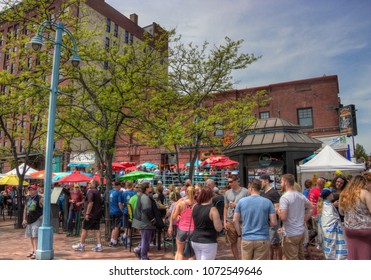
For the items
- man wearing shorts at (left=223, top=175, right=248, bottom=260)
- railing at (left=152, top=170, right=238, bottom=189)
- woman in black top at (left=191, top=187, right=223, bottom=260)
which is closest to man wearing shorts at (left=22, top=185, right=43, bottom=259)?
man wearing shorts at (left=223, top=175, right=248, bottom=260)

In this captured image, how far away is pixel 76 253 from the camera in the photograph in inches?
318

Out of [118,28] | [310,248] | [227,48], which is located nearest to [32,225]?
[310,248]

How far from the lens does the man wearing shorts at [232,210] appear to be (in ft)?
21.5

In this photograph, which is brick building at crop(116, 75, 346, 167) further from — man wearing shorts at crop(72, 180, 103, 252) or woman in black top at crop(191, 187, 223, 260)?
woman in black top at crop(191, 187, 223, 260)

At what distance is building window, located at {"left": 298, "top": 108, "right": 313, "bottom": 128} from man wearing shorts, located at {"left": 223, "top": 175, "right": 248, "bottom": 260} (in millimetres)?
23324

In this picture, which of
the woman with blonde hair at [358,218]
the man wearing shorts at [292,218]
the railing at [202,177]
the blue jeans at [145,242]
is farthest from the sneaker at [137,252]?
the railing at [202,177]

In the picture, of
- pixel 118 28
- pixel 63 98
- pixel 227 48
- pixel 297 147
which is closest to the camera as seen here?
pixel 297 147

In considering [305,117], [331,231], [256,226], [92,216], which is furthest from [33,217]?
[305,117]

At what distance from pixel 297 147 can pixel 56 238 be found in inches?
348

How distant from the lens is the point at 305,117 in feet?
91.8

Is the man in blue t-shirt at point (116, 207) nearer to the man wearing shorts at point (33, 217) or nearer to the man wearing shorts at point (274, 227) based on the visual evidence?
the man wearing shorts at point (33, 217)

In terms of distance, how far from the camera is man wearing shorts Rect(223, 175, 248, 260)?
6559mm

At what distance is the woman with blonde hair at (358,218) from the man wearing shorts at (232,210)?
2.59 meters
